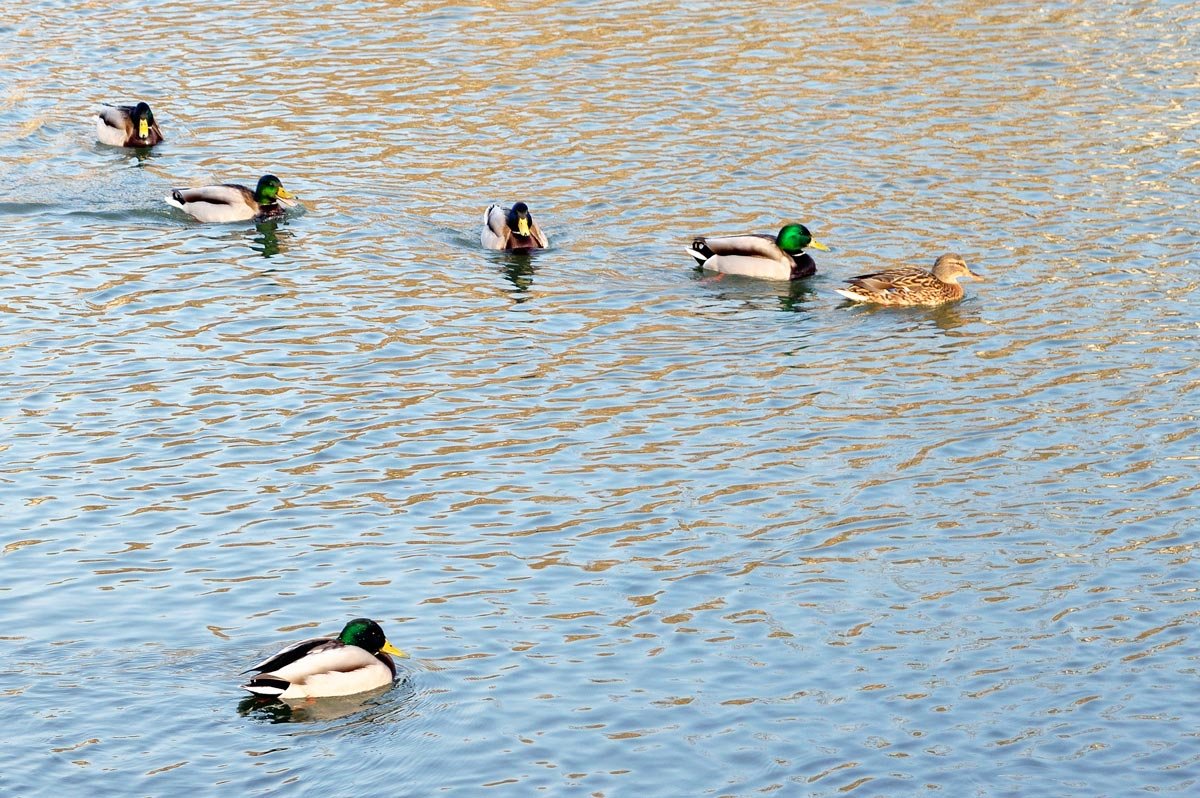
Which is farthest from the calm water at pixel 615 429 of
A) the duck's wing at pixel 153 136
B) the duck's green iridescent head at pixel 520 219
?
the duck's green iridescent head at pixel 520 219

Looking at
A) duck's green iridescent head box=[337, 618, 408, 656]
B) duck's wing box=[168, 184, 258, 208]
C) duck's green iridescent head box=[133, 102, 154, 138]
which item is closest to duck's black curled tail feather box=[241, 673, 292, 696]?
duck's green iridescent head box=[337, 618, 408, 656]

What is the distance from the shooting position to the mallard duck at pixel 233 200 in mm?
23234

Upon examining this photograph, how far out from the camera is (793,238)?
21328 mm

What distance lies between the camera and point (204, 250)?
2277 centimetres

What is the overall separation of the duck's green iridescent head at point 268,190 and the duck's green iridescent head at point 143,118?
3.64 metres

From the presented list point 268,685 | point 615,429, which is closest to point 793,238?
point 615,429

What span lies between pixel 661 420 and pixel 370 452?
105 inches

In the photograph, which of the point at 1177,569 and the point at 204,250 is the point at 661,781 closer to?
the point at 1177,569

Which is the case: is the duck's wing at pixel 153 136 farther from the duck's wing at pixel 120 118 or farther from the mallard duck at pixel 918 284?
the mallard duck at pixel 918 284

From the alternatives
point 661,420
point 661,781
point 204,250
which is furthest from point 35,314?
point 661,781

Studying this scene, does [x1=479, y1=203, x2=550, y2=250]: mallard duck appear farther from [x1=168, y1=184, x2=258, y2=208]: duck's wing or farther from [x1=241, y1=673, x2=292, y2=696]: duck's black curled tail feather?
[x1=241, y1=673, x2=292, y2=696]: duck's black curled tail feather

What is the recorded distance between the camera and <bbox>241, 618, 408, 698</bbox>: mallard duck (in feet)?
39.1

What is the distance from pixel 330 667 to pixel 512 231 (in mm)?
10596

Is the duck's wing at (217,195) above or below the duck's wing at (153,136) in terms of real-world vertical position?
below
